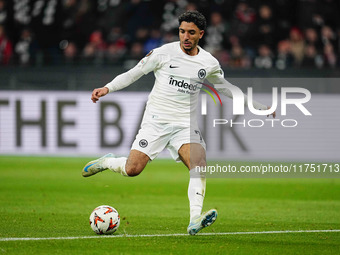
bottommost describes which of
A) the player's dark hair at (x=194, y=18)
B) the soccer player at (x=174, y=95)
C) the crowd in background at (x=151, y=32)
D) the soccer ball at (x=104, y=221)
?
the soccer ball at (x=104, y=221)

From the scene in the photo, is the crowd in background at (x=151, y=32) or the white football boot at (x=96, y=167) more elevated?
the crowd in background at (x=151, y=32)

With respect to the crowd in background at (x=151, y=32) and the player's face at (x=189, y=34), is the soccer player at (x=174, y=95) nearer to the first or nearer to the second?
the player's face at (x=189, y=34)

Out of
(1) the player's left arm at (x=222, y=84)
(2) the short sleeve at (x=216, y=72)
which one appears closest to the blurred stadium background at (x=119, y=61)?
(1) the player's left arm at (x=222, y=84)

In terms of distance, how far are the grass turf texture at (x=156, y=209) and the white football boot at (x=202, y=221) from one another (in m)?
0.11

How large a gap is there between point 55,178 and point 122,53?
5.18 metres

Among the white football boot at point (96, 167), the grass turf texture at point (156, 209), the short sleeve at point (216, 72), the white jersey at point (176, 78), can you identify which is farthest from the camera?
the white football boot at point (96, 167)

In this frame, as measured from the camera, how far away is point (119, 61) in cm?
1872

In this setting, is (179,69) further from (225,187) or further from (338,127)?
(338,127)

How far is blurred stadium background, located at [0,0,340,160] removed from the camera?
59.9 ft

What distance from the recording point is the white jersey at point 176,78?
320 inches

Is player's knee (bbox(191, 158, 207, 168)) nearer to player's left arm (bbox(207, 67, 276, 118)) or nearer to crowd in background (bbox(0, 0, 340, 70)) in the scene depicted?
player's left arm (bbox(207, 67, 276, 118))

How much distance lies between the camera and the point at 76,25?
1972 cm

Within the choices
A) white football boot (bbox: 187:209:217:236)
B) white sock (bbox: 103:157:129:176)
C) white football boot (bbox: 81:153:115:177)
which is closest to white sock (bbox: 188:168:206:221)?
white football boot (bbox: 187:209:217:236)

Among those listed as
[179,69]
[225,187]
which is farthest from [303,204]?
[179,69]
